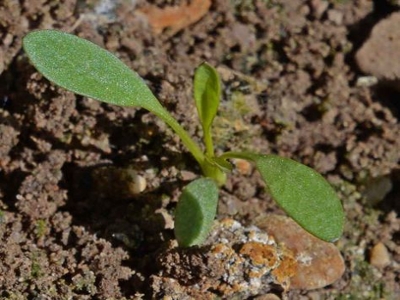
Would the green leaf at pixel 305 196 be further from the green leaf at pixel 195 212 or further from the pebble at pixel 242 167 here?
the pebble at pixel 242 167

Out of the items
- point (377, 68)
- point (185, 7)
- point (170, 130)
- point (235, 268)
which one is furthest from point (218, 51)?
point (235, 268)

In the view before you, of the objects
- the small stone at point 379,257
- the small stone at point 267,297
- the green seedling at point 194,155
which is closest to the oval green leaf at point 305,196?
the green seedling at point 194,155

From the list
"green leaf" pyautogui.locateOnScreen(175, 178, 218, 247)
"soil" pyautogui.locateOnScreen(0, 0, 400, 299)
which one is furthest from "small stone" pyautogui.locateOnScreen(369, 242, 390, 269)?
"green leaf" pyautogui.locateOnScreen(175, 178, 218, 247)

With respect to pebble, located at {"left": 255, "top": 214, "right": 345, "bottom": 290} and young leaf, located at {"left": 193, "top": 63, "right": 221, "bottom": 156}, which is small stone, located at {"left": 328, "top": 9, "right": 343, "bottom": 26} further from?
pebble, located at {"left": 255, "top": 214, "right": 345, "bottom": 290}

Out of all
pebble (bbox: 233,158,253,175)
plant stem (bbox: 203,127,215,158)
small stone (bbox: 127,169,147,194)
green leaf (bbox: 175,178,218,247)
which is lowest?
pebble (bbox: 233,158,253,175)

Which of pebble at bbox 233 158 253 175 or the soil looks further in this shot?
pebble at bbox 233 158 253 175

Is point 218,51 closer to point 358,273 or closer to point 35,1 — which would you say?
point 35,1

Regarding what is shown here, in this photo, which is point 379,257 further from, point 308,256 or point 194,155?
point 194,155

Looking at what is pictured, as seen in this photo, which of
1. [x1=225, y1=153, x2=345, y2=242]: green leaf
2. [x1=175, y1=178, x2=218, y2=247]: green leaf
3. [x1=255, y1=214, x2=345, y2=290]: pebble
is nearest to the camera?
[x1=225, y1=153, x2=345, y2=242]: green leaf
